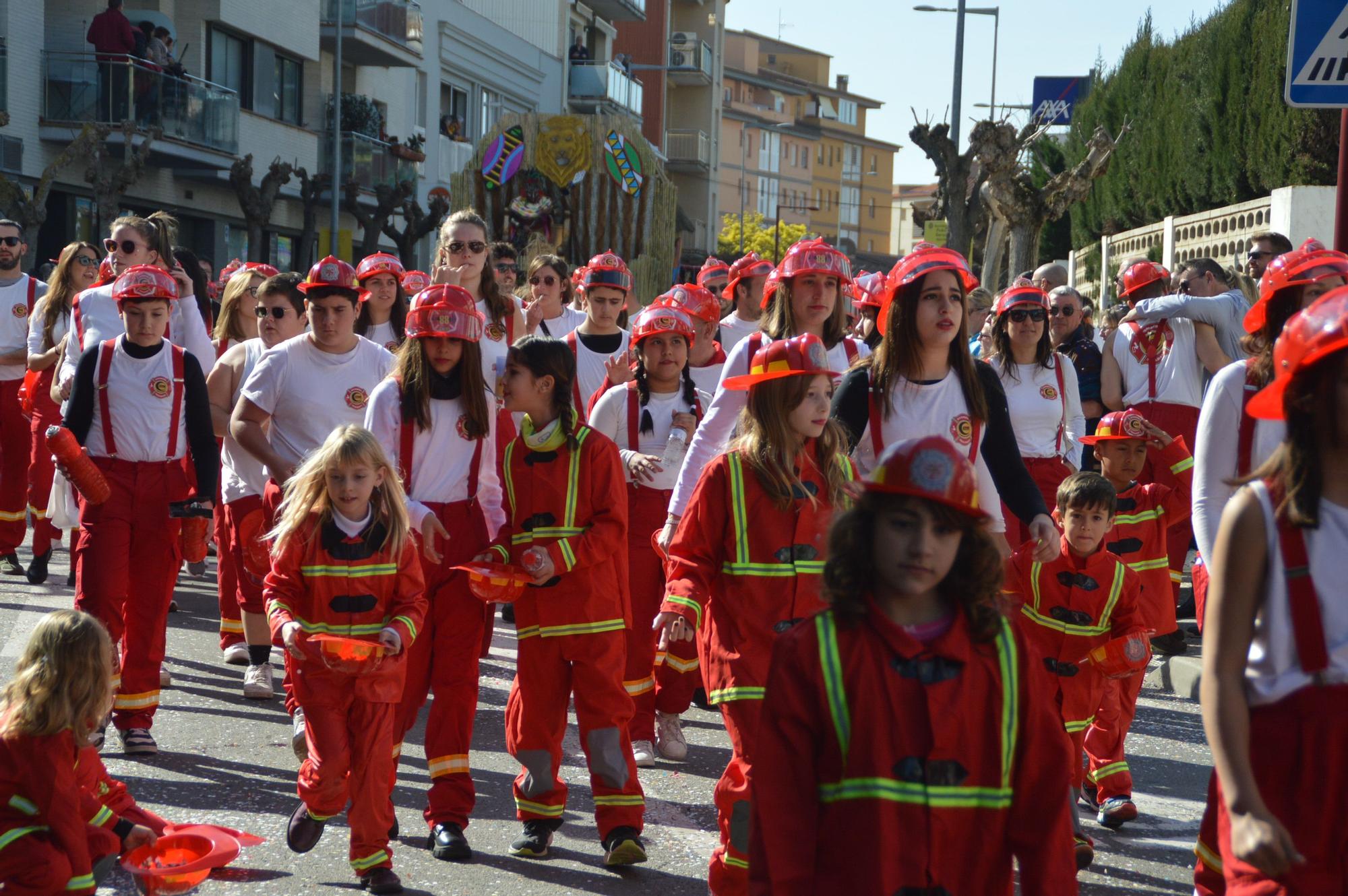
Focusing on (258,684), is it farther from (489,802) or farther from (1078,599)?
(1078,599)

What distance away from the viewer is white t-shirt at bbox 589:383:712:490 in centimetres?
709

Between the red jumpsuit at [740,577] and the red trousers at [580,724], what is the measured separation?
2.89 feet

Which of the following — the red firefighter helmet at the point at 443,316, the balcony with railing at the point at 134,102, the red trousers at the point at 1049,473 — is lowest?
the red trousers at the point at 1049,473

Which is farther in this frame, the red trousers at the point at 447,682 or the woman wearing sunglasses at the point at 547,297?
the woman wearing sunglasses at the point at 547,297

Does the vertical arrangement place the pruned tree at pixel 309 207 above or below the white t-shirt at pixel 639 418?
above

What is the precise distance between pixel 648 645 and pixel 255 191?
1042 inches

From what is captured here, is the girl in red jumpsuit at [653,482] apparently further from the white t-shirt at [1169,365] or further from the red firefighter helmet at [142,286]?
the white t-shirt at [1169,365]

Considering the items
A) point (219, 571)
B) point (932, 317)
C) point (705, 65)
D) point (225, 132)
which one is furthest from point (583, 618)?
point (705, 65)

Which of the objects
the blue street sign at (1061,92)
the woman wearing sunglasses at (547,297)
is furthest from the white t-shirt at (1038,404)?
the blue street sign at (1061,92)

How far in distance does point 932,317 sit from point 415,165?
37749 mm

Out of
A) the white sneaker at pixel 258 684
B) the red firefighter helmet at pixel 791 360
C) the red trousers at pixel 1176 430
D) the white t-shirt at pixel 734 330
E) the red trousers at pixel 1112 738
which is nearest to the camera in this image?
the red firefighter helmet at pixel 791 360

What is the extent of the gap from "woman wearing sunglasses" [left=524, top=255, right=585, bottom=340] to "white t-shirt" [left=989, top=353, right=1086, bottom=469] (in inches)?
133

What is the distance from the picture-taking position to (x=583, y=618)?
219 inches

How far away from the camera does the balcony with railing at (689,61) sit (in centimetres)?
7369
